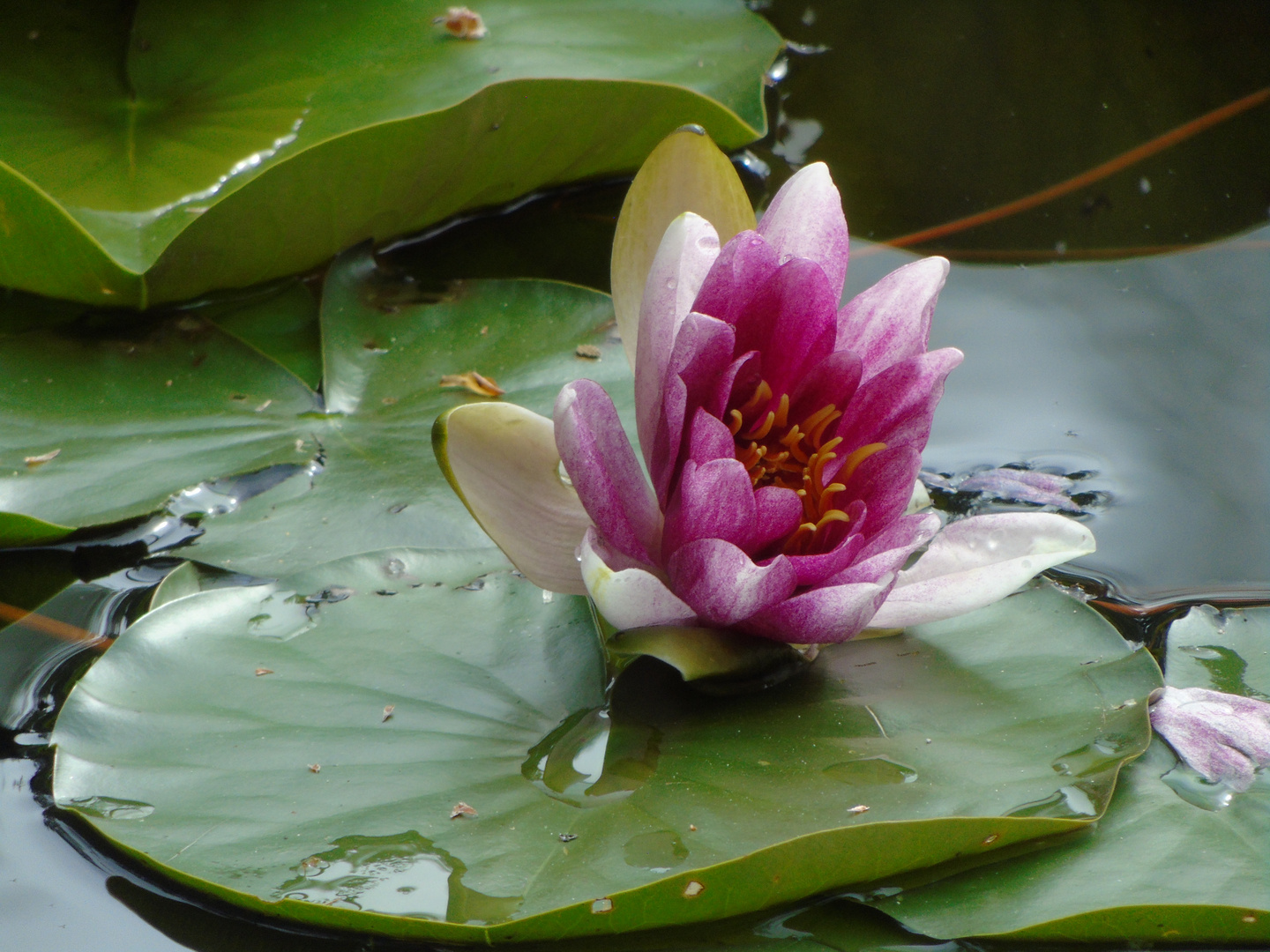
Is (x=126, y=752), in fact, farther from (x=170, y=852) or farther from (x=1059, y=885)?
(x=1059, y=885)

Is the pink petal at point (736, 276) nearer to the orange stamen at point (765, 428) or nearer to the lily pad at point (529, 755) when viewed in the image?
the orange stamen at point (765, 428)

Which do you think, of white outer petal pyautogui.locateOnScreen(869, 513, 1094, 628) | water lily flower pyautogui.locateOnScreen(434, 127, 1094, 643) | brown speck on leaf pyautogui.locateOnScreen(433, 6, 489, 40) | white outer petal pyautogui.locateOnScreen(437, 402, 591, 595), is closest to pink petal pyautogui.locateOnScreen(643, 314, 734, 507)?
water lily flower pyautogui.locateOnScreen(434, 127, 1094, 643)

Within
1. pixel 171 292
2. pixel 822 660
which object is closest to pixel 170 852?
pixel 822 660

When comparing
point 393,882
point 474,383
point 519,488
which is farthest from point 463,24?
point 393,882

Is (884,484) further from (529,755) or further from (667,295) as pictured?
(529,755)

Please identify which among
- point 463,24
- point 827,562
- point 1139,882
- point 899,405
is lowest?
point 1139,882

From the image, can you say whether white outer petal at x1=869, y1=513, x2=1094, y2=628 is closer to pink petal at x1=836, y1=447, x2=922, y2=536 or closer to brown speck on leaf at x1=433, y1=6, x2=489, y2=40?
pink petal at x1=836, y1=447, x2=922, y2=536
